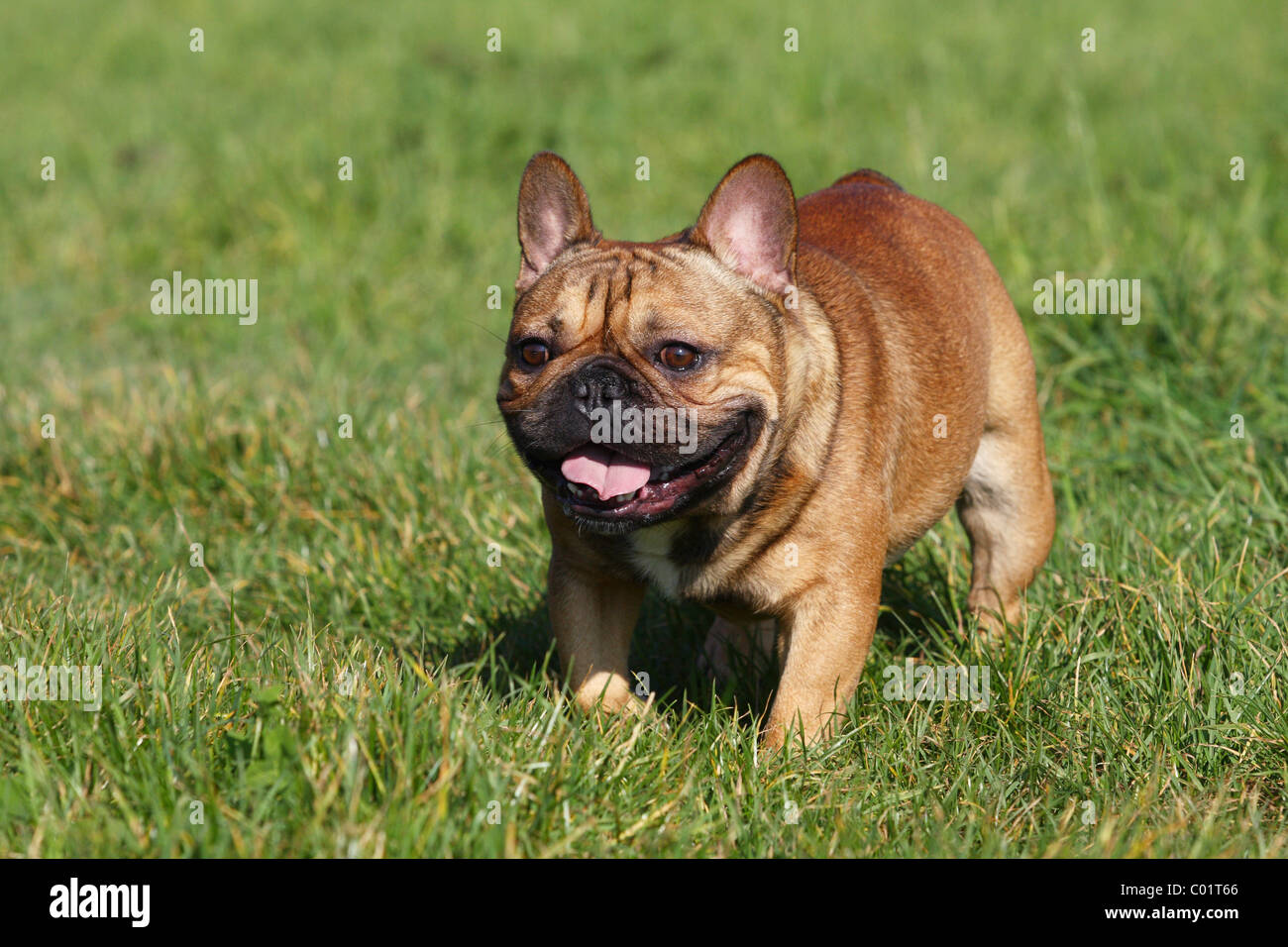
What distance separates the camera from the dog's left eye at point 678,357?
371cm

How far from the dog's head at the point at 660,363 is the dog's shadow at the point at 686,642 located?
0.90m

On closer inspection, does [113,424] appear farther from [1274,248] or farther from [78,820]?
[1274,248]

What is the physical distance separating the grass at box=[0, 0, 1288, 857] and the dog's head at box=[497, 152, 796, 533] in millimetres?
596

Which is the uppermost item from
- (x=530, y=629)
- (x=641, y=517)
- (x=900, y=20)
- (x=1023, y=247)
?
(x=900, y=20)

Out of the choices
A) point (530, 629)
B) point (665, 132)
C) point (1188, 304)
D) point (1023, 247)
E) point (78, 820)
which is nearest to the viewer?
point (78, 820)

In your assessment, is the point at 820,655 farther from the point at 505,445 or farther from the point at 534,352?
the point at 505,445

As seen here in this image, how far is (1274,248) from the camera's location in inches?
292

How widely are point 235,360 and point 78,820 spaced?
200 inches

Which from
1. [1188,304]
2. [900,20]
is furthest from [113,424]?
[900,20]

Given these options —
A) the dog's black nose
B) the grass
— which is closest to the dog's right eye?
the dog's black nose

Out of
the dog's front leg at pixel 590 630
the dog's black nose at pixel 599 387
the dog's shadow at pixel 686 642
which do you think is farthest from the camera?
the dog's shadow at pixel 686 642

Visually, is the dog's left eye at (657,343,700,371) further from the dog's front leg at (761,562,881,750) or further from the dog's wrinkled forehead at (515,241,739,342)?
the dog's front leg at (761,562,881,750)

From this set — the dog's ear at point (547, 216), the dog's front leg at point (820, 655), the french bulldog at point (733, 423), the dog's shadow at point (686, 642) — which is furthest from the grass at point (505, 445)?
the dog's ear at point (547, 216)

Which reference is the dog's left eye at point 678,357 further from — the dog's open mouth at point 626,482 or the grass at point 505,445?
the grass at point 505,445
